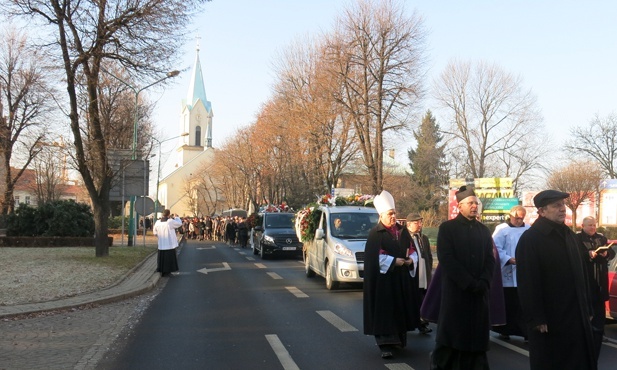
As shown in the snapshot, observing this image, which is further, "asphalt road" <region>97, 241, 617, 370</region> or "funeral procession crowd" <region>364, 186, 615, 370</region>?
"asphalt road" <region>97, 241, 617, 370</region>

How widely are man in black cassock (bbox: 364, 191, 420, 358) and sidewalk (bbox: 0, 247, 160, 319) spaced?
233 inches

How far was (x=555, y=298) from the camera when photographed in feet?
14.5

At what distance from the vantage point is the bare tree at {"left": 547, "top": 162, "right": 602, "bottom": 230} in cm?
4834

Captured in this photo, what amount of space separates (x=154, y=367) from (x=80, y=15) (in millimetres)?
14752

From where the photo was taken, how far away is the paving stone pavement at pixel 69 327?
7.18 m

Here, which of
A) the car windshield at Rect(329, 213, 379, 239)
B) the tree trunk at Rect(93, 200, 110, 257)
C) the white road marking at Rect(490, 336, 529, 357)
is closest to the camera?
the white road marking at Rect(490, 336, 529, 357)

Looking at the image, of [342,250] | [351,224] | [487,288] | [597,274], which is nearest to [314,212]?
[351,224]

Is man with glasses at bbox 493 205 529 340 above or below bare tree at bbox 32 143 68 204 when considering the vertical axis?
below

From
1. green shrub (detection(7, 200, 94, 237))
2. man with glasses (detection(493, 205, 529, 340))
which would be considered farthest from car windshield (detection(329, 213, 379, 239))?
green shrub (detection(7, 200, 94, 237))

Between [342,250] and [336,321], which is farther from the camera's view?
[342,250]

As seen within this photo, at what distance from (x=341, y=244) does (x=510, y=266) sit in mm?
5330

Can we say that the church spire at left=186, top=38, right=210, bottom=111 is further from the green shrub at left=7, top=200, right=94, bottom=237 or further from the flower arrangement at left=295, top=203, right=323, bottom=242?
the flower arrangement at left=295, top=203, right=323, bottom=242

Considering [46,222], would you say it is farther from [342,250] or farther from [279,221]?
[342,250]

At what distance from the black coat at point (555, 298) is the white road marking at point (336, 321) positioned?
4.84 m
